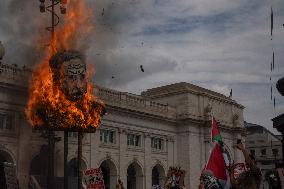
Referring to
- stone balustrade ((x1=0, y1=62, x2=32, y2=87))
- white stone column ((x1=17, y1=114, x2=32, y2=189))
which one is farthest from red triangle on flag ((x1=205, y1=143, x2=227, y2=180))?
white stone column ((x1=17, y1=114, x2=32, y2=189))

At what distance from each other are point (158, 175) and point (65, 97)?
63.3 feet

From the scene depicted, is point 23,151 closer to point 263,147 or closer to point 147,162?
point 147,162

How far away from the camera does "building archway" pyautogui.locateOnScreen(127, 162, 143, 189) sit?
4553 centimetres

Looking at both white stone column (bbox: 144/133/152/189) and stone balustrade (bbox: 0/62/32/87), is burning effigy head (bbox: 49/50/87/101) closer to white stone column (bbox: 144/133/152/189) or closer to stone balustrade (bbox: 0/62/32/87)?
stone balustrade (bbox: 0/62/32/87)

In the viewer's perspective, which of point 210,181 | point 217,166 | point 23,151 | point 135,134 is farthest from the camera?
point 135,134

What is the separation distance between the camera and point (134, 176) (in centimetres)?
4603

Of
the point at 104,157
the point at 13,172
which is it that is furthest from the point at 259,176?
the point at 104,157

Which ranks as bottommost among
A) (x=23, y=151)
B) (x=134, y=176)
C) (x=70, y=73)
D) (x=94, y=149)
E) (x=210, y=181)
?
(x=134, y=176)

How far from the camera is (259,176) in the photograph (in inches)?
332

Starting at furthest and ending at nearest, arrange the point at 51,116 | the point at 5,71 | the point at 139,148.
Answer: the point at 139,148, the point at 5,71, the point at 51,116

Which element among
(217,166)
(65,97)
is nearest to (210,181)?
(217,166)

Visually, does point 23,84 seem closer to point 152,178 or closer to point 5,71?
point 5,71

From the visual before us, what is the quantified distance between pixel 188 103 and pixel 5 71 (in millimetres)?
22076

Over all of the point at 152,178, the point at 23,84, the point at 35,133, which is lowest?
the point at 152,178
